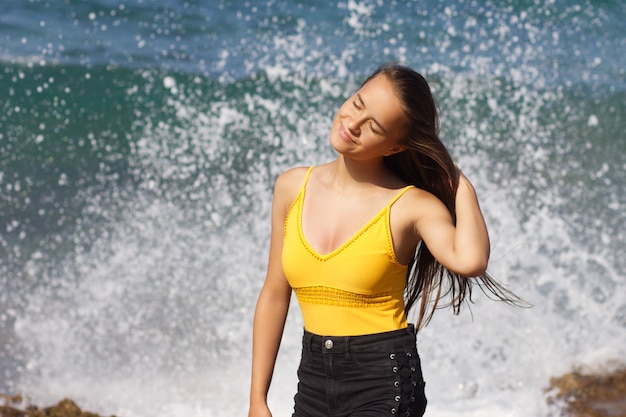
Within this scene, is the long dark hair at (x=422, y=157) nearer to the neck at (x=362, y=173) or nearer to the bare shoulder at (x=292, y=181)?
the neck at (x=362, y=173)

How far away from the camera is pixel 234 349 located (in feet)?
18.1

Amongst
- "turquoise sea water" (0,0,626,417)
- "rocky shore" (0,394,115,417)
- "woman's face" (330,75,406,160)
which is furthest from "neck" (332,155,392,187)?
"rocky shore" (0,394,115,417)

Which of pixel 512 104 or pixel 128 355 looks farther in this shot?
pixel 512 104

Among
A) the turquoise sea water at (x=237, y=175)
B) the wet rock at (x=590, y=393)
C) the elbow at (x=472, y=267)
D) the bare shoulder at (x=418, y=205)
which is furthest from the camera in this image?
the turquoise sea water at (x=237, y=175)

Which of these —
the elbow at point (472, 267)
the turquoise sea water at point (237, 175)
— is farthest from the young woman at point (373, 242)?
the turquoise sea water at point (237, 175)

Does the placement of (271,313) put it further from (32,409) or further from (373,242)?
(32,409)

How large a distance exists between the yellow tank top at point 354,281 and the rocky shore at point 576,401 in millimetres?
2739

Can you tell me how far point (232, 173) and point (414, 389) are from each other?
4.98 meters

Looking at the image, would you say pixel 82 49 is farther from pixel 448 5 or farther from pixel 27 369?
pixel 27 369

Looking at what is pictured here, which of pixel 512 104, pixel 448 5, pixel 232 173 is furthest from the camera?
pixel 448 5

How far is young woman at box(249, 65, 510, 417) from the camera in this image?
7.79 feet

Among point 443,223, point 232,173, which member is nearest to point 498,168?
point 232,173

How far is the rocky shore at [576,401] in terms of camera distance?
16.0ft

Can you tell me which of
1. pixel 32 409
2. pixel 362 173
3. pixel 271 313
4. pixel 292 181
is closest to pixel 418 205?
pixel 362 173
